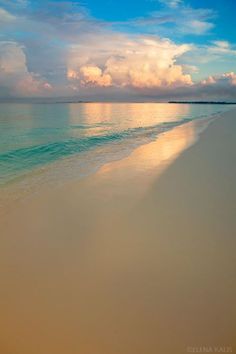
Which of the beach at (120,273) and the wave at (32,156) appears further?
the wave at (32,156)

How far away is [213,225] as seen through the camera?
17.0 ft

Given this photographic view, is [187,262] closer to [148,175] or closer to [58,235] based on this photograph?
[58,235]

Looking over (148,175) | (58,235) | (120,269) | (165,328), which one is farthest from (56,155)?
(165,328)

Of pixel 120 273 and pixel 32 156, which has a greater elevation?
pixel 32 156

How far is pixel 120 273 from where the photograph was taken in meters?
3.82

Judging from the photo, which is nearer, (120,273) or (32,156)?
(120,273)

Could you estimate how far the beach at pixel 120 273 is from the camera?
287 cm

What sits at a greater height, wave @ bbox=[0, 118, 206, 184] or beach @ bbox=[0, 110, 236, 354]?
wave @ bbox=[0, 118, 206, 184]

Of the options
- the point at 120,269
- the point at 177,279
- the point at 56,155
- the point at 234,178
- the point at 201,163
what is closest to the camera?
the point at 177,279

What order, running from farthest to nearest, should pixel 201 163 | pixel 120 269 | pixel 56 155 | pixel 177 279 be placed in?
1. pixel 56 155
2. pixel 201 163
3. pixel 120 269
4. pixel 177 279

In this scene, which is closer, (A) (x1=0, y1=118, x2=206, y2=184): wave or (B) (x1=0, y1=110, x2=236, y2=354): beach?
(B) (x1=0, y1=110, x2=236, y2=354): beach

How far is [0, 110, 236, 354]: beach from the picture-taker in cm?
287

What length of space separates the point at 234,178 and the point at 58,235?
17.8 feet

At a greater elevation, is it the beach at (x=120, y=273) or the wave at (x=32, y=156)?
the wave at (x=32, y=156)
